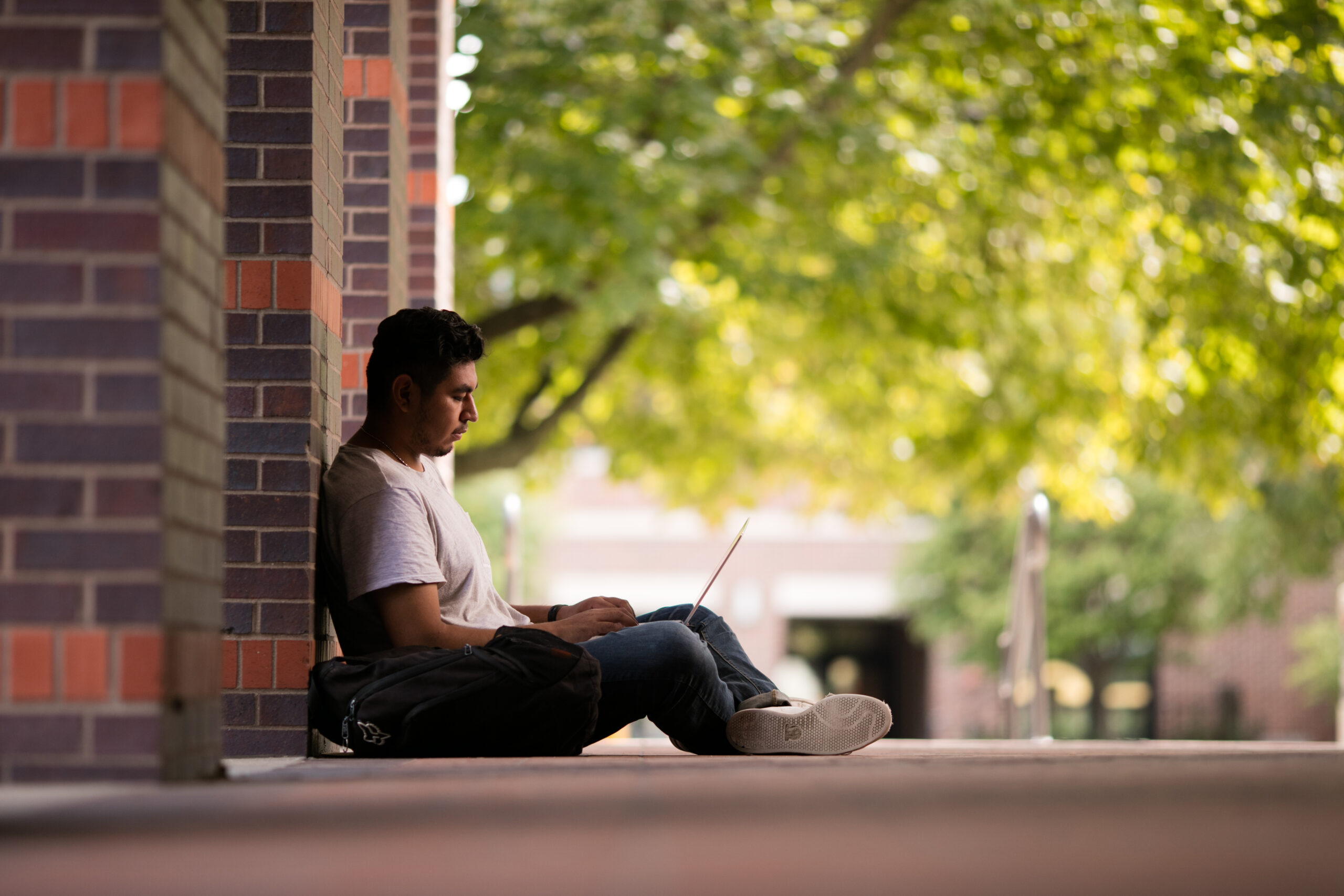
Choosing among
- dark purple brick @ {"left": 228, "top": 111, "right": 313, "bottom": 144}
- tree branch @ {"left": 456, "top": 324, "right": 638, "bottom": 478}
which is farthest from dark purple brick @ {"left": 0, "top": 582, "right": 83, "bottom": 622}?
tree branch @ {"left": 456, "top": 324, "right": 638, "bottom": 478}

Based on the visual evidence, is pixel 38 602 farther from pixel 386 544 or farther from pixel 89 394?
pixel 386 544

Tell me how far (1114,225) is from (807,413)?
3.78 metres

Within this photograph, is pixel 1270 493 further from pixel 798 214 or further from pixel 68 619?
pixel 68 619

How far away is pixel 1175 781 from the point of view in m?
2.79

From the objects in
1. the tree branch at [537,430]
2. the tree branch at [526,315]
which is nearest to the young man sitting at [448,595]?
the tree branch at [526,315]

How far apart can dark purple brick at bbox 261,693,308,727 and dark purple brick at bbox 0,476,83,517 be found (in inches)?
51.6

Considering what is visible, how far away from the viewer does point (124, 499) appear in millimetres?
2541

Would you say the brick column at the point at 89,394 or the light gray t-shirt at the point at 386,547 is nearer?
the brick column at the point at 89,394

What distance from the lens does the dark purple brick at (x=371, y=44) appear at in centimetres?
505

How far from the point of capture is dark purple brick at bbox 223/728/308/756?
3.75 m

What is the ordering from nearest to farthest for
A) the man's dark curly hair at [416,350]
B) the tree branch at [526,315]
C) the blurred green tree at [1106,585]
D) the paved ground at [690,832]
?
1. the paved ground at [690,832]
2. the man's dark curly hair at [416,350]
3. the tree branch at [526,315]
4. the blurred green tree at [1106,585]

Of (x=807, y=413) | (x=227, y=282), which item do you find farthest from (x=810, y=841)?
(x=807, y=413)

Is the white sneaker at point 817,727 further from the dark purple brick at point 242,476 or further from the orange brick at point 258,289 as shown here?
the orange brick at point 258,289

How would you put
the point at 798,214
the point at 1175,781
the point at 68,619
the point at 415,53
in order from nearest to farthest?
the point at 68,619 < the point at 1175,781 < the point at 415,53 < the point at 798,214
